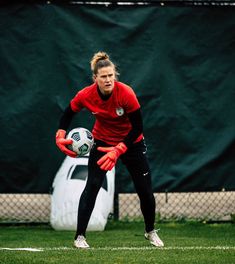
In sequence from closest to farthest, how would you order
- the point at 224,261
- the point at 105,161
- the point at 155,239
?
1. the point at 224,261
2. the point at 105,161
3. the point at 155,239

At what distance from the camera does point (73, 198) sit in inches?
356

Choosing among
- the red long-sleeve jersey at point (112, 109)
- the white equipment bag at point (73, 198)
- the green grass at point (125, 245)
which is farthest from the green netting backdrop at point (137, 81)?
the red long-sleeve jersey at point (112, 109)

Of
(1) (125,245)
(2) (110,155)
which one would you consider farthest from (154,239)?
(2) (110,155)

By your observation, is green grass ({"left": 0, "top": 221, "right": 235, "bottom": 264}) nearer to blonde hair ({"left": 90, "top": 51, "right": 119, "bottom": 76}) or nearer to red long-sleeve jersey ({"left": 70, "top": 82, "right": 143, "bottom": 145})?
red long-sleeve jersey ({"left": 70, "top": 82, "right": 143, "bottom": 145})

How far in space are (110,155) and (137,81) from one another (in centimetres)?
303

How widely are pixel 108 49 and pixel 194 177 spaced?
1.92 meters

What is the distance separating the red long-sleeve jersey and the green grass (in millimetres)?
1053

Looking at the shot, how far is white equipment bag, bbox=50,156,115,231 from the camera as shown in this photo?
29.7 feet

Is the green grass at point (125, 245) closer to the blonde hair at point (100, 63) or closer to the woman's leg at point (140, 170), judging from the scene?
the woman's leg at point (140, 170)

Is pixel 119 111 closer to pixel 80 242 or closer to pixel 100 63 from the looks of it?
pixel 100 63

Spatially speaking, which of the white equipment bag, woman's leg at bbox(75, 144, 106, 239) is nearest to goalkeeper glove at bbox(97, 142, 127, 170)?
woman's leg at bbox(75, 144, 106, 239)

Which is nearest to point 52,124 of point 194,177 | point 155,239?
point 194,177

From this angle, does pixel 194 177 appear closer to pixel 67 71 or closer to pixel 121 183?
pixel 121 183

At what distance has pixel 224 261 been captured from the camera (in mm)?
6195
